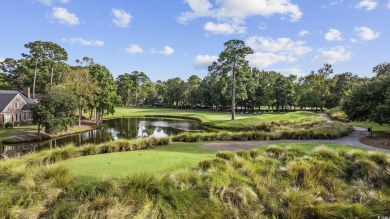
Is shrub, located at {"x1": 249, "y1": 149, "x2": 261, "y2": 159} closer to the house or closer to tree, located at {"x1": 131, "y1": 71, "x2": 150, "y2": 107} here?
the house

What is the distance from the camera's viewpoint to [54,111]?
90.1 feet

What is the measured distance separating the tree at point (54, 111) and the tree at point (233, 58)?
19660mm

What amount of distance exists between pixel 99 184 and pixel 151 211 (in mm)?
1490

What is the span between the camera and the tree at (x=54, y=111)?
26.8m

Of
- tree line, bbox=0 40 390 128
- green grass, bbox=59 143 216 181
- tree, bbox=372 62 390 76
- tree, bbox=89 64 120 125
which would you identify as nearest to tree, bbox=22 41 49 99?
tree line, bbox=0 40 390 128

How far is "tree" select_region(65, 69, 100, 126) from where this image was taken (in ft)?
119

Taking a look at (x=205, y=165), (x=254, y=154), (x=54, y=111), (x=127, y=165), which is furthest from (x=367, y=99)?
(x=54, y=111)

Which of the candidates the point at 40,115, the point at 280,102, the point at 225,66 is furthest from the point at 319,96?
the point at 40,115

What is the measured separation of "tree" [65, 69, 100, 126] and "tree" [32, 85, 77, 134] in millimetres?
6764

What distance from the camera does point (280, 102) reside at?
218ft

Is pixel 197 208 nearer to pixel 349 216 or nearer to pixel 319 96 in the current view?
pixel 349 216

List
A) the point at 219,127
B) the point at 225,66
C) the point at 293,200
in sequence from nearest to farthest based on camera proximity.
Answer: the point at 293,200, the point at 219,127, the point at 225,66

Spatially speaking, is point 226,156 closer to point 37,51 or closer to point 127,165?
point 127,165

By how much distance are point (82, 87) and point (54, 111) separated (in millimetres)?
10016
